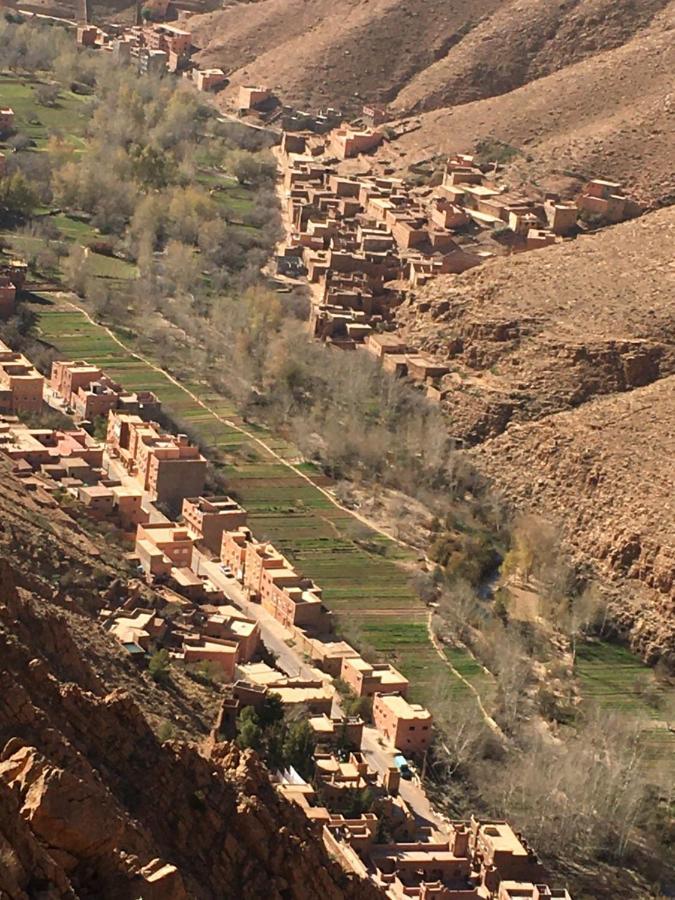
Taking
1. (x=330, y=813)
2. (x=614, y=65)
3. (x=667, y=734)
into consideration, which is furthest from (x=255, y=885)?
(x=614, y=65)

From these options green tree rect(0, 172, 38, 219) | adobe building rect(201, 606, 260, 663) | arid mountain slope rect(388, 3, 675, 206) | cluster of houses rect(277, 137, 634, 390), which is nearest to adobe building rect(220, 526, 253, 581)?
adobe building rect(201, 606, 260, 663)

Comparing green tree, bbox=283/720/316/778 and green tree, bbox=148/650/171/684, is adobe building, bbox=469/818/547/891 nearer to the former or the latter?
green tree, bbox=283/720/316/778

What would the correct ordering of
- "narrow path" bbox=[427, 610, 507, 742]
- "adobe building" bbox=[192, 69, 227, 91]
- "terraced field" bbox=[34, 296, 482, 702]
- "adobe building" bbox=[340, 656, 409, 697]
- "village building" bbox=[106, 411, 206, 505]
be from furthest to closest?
"adobe building" bbox=[192, 69, 227, 91], "village building" bbox=[106, 411, 206, 505], "terraced field" bbox=[34, 296, 482, 702], "narrow path" bbox=[427, 610, 507, 742], "adobe building" bbox=[340, 656, 409, 697]

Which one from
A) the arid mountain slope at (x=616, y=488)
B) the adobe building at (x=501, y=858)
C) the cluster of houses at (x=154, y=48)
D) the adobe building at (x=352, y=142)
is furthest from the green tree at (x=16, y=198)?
the adobe building at (x=501, y=858)

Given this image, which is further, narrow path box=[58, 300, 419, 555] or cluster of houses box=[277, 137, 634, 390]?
cluster of houses box=[277, 137, 634, 390]

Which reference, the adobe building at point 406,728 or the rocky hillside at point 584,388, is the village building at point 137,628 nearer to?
the adobe building at point 406,728
